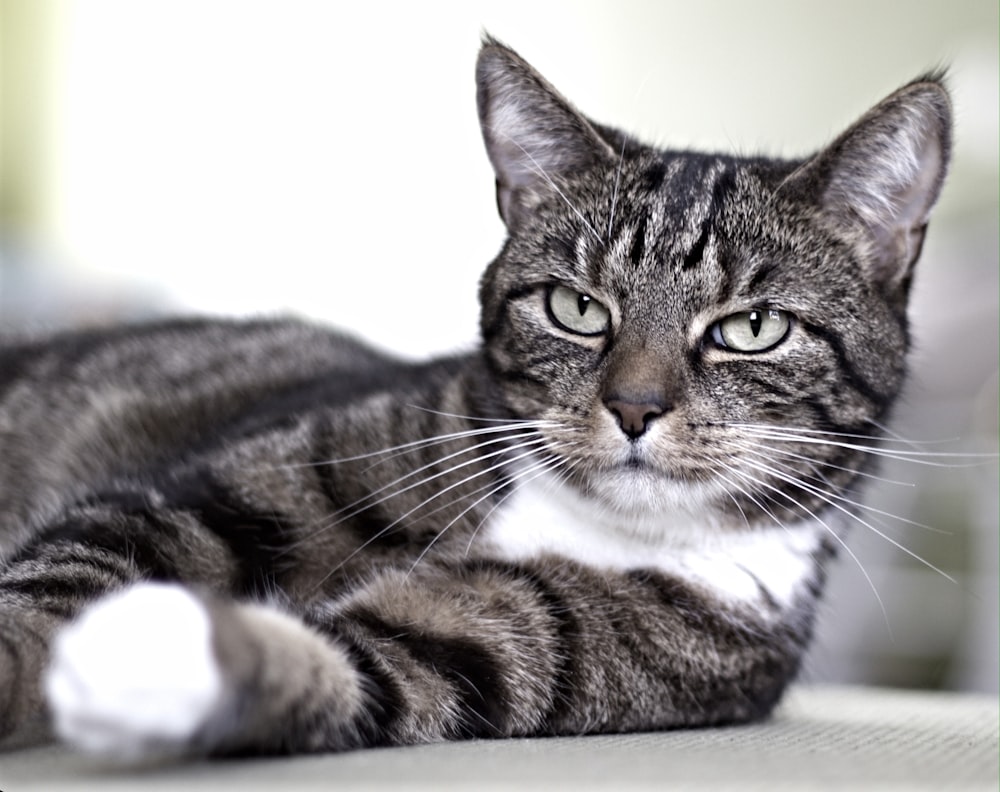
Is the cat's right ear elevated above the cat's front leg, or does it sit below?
above

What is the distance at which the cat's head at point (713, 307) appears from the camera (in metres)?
1.15

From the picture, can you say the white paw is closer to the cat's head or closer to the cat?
the cat

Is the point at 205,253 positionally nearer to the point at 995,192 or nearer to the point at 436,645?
the point at 995,192

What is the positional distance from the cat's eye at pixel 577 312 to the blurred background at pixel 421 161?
22cm

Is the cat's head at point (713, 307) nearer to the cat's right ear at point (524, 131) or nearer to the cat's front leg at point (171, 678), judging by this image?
the cat's right ear at point (524, 131)

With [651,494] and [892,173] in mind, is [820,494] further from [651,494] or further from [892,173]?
[892,173]

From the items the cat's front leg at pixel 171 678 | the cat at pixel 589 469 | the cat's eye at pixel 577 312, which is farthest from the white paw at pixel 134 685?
the cat's eye at pixel 577 312

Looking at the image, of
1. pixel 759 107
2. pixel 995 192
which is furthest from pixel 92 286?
pixel 995 192

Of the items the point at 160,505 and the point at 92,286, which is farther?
the point at 92,286

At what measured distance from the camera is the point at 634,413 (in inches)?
44.0

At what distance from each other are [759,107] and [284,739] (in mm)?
2744

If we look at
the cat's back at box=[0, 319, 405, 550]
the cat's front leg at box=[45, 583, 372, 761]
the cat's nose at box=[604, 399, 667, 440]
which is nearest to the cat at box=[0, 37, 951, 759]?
the cat's nose at box=[604, 399, 667, 440]

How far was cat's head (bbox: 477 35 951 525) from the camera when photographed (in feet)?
3.79

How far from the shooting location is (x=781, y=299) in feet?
3.91
